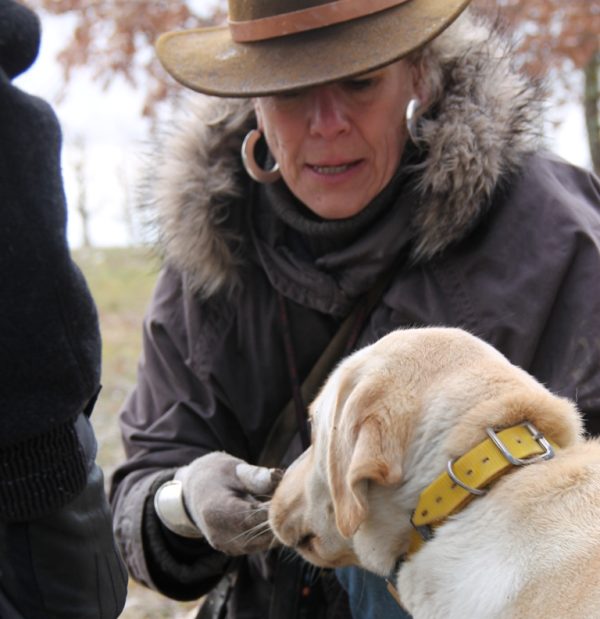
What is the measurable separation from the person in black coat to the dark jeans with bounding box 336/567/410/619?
0.99m

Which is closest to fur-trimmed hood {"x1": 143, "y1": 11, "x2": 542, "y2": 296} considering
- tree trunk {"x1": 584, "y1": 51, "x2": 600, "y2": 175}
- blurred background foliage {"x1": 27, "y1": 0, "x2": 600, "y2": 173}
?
blurred background foliage {"x1": 27, "y1": 0, "x2": 600, "y2": 173}

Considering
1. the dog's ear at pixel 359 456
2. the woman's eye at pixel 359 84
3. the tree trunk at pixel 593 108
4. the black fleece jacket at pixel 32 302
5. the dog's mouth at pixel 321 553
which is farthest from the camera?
the tree trunk at pixel 593 108

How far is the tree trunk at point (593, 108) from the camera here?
8789mm

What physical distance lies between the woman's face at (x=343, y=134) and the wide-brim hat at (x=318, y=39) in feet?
0.39

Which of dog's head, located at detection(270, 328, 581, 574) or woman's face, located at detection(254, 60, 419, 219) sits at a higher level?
woman's face, located at detection(254, 60, 419, 219)

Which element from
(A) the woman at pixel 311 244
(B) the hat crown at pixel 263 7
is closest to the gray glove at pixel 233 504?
(A) the woman at pixel 311 244

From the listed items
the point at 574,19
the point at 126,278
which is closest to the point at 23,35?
the point at 574,19

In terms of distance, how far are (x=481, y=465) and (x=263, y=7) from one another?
1632 mm

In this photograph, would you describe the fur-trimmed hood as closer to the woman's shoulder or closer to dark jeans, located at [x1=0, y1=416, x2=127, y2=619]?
Answer: the woman's shoulder

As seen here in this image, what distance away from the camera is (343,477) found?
2119mm

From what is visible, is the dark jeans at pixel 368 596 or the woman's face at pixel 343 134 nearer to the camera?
the dark jeans at pixel 368 596

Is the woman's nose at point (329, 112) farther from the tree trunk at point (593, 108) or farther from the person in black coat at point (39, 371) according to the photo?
the tree trunk at point (593, 108)

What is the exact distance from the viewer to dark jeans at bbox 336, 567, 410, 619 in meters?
2.60

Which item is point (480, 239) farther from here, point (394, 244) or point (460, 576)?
point (460, 576)
